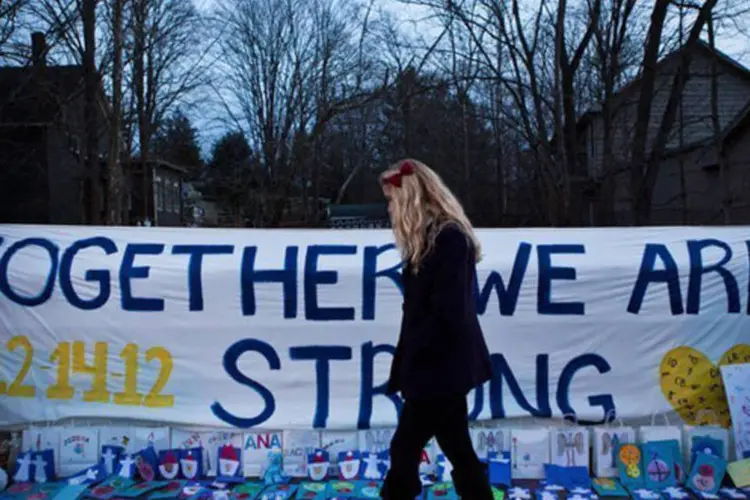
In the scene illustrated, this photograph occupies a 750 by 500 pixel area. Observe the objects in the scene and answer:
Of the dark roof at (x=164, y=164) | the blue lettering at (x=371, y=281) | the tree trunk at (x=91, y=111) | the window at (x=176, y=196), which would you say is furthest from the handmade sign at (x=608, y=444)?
the window at (x=176, y=196)

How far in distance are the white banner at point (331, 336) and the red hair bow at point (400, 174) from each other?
1.39 metres

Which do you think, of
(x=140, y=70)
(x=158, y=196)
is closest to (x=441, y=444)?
(x=140, y=70)

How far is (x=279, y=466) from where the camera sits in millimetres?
4203

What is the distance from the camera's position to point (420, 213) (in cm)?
304

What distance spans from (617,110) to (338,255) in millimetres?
7568

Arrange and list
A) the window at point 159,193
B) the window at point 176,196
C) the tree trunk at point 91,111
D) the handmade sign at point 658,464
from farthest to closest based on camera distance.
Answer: the window at point 176,196 → the window at point 159,193 → the tree trunk at point 91,111 → the handmade sign at point 658,464

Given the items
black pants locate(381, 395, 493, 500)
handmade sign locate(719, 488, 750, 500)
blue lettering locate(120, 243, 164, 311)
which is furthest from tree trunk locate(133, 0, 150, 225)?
handmade sign locate(719, 488, 750, 500)

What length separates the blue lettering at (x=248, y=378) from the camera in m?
4.43

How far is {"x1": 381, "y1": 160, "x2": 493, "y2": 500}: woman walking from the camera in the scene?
9.51 ft

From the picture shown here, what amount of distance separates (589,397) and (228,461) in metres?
2.16

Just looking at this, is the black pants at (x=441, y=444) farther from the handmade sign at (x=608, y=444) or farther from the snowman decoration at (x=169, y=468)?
the snowman decoration at (x=169, y=468)

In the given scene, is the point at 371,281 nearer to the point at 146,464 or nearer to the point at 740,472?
the point at 146,464

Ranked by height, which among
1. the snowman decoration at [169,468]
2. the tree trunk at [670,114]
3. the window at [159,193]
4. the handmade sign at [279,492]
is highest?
the window at [159,193]

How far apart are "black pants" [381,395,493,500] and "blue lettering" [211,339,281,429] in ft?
4.91
